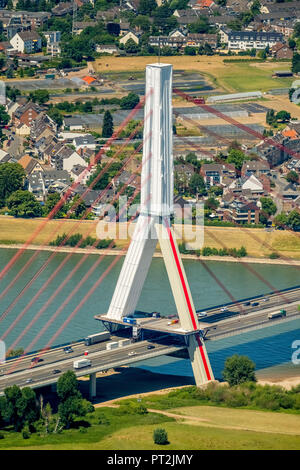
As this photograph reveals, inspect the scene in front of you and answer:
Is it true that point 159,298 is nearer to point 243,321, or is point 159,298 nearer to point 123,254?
point 243,321

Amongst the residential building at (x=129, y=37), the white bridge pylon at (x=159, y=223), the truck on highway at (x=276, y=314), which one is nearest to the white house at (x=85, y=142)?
the residential building at (x=129, y=37)

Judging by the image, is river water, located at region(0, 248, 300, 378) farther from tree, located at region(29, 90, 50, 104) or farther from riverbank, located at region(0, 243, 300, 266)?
tree, located at region(29, 90, 50, 104)

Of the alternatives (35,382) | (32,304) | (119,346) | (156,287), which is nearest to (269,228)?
(156,287)

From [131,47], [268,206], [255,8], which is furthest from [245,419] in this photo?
[255,8]

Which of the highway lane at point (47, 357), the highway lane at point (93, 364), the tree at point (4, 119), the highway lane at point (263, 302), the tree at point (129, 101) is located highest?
the tree at point (129, 101)

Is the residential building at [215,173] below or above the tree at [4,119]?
below

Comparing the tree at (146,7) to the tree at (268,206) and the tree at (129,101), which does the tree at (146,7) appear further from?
the tree at (268,206)

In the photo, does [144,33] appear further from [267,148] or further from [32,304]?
[32,304]
